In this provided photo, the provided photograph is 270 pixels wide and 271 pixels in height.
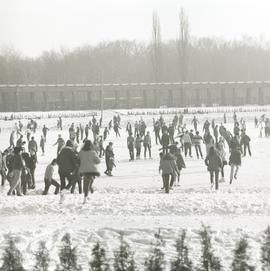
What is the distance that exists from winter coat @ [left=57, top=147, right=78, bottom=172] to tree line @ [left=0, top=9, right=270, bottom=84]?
249 ft

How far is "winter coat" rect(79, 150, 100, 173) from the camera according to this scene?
41.2 ft

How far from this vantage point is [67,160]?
1333cm

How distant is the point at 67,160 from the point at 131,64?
111024 millimetres

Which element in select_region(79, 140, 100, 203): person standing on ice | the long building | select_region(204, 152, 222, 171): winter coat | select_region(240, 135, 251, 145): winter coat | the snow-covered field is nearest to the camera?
→ the snow-covered field

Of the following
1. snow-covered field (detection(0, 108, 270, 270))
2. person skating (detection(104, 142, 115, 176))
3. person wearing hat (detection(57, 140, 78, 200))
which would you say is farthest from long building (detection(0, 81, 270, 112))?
person wearing hat (detection(57, 140, 78, 200))

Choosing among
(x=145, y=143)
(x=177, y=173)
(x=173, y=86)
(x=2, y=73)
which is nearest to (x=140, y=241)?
(x=177, y=173)

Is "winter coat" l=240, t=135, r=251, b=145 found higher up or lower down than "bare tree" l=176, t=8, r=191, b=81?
lower down

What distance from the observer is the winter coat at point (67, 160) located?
43.5 ft

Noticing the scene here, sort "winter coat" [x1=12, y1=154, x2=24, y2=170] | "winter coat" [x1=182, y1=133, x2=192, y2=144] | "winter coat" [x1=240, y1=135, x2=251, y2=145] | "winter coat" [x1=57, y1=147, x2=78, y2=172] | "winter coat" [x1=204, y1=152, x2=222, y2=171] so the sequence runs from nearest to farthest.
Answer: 1. "winter coat" [x1=57, y1=147, x2=78, y2=172]
2. "winter coat" [x1=12, y1=154, x2=24, y2=170]
3. "winter coat" [x1=204, y1=152, x2=222, y2=171]
4. "winter coat" [x1=182, y1=133, x2=192, y2=144]
5. "winter coat" [x1=240, y1=135, x2=251, y2=145]

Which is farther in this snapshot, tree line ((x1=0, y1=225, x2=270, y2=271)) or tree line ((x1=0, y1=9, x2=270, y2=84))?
tree line ((x1=0, y1=9, x2=270, y2=84))

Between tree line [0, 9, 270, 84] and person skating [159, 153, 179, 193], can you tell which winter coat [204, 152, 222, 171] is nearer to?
person skating [159, 153, 179, 193]

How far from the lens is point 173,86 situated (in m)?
76.5

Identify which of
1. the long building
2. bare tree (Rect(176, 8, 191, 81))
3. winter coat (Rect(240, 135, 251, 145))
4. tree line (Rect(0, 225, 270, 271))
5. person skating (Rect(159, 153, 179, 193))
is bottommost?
tree line (Rect(0, 225, 270, 271))

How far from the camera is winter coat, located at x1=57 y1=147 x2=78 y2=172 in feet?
43.5
